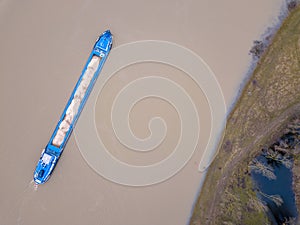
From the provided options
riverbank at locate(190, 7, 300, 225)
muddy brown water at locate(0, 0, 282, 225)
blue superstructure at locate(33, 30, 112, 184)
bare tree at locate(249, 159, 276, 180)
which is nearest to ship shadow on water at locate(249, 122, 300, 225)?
bare tree at locate(249, 159, 276, 180)

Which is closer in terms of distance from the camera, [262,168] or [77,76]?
[262,168]

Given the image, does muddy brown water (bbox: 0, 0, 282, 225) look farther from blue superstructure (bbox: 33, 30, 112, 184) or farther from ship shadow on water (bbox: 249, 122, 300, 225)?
ship shadow on water (bbox: 249, 122, 300, 225)

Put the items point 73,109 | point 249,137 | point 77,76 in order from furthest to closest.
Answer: point 77,76, point 73,109, point 249,137

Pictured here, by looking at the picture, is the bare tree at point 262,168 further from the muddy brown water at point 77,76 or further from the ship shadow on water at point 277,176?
the muddy brown water at point 77,76

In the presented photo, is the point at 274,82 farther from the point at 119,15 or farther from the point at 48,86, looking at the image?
the point at 48,86

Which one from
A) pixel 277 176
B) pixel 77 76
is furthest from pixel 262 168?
pixel 77 76

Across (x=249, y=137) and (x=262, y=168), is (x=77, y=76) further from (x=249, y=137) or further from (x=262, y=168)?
(x=262, y=168)

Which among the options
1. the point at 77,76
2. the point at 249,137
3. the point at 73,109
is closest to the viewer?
the point at 249,137

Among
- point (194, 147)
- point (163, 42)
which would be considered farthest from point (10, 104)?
point (194, 147)
